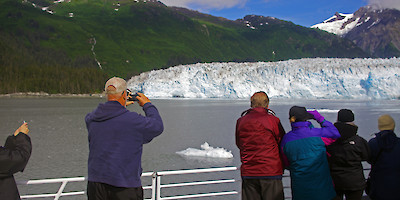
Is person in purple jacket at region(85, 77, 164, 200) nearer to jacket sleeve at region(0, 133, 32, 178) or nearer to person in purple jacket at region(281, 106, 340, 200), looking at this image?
jacket sleeve at region(0, 133, 32, 178)

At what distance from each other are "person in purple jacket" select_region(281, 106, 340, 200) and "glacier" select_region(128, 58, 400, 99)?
33.4 m

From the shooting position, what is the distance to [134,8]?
Answer: 16738 centimetres

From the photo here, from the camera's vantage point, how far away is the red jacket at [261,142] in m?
2.57

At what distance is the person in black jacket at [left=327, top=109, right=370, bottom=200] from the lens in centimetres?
271

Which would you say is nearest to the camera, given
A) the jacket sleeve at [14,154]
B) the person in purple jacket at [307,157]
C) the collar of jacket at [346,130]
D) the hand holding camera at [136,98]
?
the jacket sleeve at [14,154]

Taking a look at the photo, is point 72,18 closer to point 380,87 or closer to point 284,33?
point 284,33

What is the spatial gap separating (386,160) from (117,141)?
2.23 metres

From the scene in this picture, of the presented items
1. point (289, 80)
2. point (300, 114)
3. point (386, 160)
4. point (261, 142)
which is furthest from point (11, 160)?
point (289, 80)

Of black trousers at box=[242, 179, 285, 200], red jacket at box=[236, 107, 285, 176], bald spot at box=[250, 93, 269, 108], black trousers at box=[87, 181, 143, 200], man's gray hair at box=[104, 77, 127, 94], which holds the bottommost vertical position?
black trousers at box=[242, 179, 285, 200]

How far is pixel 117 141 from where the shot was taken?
2055 mm

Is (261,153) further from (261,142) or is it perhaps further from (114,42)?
(114,42)

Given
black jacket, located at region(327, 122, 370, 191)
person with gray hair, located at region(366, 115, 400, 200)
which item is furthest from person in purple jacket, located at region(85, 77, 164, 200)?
person with gray hair, located at region(366, 115, 400, 200)

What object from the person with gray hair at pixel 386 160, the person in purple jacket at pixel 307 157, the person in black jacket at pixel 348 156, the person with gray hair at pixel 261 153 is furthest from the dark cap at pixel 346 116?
the person with gray hair at pixel 261 153

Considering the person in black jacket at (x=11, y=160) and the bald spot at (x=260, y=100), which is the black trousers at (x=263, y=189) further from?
the person in black jacket at (x=11, y=160)
